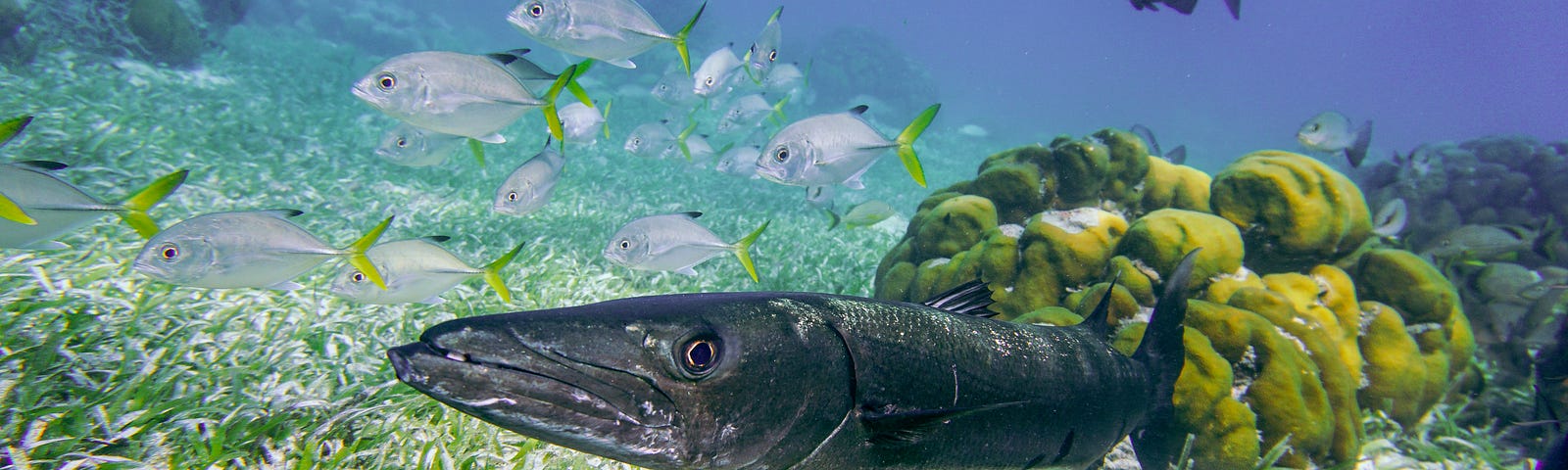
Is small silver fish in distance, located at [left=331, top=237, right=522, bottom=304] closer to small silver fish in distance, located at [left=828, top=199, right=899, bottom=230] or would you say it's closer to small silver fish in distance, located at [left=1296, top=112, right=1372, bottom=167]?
small silver fish in distance, located at [left=828, top=199, right=899, bottom=230]

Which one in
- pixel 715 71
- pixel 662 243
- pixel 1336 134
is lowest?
pixel 1336 134

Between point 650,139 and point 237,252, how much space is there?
580 cm

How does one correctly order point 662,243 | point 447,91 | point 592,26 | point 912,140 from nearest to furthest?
point 447,91 → point 912,140 → point 592,26 → point 662,243

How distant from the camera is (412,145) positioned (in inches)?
232

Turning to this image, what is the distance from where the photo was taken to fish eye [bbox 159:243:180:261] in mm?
2797

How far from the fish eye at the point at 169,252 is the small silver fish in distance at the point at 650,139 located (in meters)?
5.80

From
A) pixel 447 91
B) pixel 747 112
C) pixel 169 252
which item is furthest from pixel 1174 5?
pixel 747 112

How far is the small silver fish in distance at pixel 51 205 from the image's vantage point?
7.87 ft

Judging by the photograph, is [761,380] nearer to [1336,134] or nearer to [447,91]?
[447,91]

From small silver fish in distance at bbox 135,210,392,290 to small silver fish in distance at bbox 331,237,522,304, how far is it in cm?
32

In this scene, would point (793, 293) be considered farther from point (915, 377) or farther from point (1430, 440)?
point (1430, 440)

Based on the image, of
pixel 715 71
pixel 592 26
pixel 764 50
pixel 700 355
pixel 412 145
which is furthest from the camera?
pixel 715 71

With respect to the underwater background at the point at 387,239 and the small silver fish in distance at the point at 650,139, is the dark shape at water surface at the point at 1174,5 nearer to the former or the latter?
the underwater background at the point at 387,239

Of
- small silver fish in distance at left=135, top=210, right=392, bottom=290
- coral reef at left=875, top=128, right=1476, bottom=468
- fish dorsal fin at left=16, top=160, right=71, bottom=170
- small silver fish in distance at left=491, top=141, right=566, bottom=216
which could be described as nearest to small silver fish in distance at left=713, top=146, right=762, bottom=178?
small silver fish in distance at left=491, top=141, right=566, bottom=216
